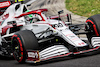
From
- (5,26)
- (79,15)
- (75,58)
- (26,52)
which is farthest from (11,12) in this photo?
(79,15)

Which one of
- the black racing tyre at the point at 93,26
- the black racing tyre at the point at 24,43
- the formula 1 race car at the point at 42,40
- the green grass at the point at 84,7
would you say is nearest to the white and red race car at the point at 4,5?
the formula 1 race car at the point at 42,40

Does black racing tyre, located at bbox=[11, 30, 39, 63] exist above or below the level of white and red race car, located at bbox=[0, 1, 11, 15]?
below

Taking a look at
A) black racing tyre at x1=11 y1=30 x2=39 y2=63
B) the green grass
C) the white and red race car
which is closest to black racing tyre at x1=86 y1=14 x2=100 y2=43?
black racing tyre at x1=11 y1=30 x2=39 y2=63

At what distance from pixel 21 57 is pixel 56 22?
1.85 metres

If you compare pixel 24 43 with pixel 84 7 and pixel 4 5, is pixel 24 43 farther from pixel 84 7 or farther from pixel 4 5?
pixel 84 7

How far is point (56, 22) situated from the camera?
28.2 feet

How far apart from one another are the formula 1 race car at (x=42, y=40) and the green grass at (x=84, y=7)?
1244 cm

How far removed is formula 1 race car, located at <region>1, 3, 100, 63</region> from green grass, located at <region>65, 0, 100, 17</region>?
40.8 feet

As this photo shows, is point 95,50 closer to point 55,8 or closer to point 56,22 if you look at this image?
point 56,22

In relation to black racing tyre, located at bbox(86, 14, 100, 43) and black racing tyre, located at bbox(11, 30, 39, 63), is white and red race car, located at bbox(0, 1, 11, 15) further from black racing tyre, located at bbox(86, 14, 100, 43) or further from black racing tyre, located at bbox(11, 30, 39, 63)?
black racing tyre, located at bbox(86, 14, 100, 43)

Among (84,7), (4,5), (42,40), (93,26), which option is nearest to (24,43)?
(42,40)

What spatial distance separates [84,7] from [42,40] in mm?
16837

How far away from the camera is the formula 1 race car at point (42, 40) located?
7569mm

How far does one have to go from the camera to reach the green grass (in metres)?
22.1
